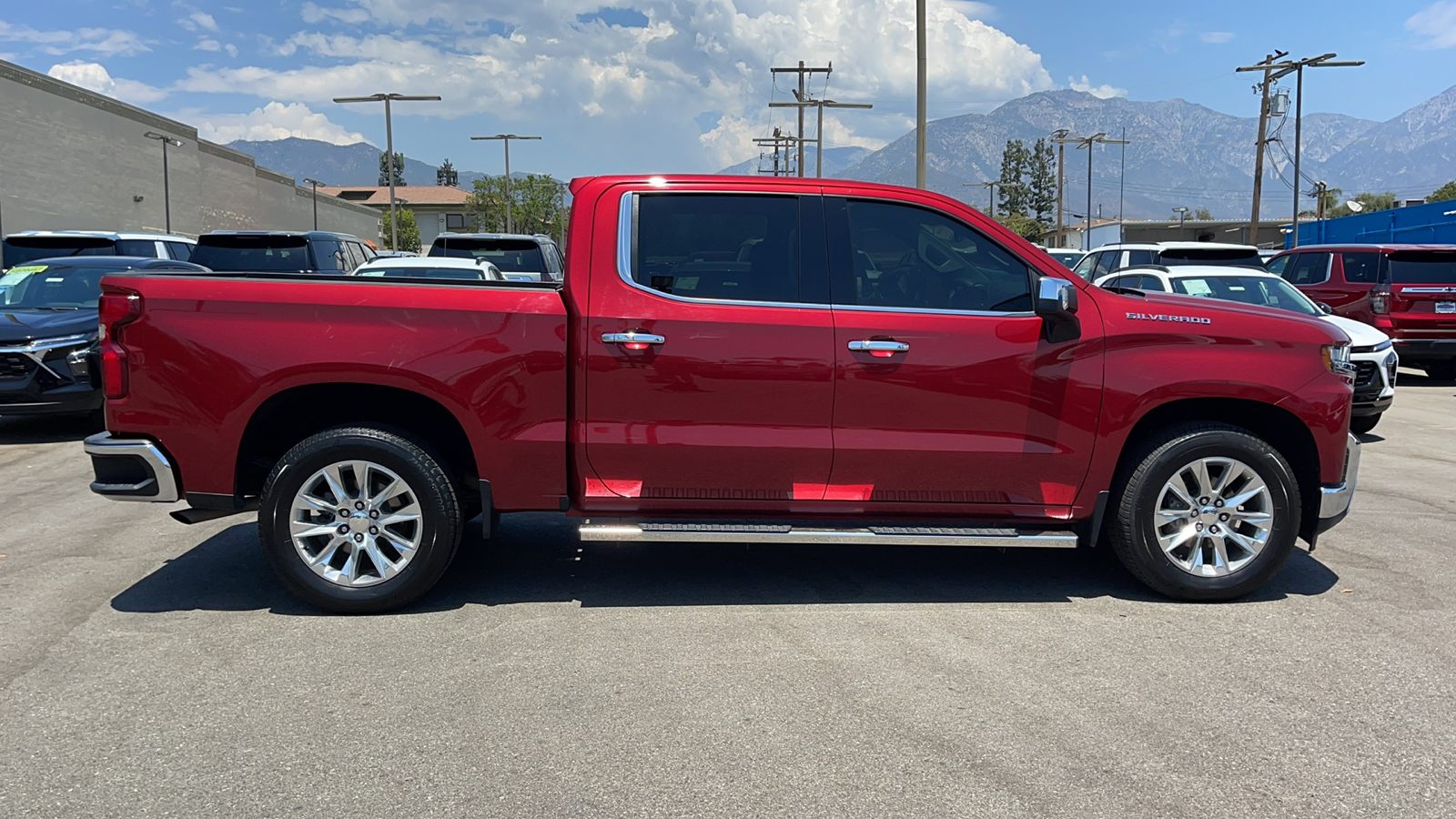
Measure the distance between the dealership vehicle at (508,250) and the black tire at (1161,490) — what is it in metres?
10.3

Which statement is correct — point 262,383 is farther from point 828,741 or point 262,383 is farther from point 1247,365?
point 1247,365

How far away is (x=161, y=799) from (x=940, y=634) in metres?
3.04

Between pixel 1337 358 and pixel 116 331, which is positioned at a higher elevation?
pixel 116 331

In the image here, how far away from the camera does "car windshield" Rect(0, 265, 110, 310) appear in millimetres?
10844

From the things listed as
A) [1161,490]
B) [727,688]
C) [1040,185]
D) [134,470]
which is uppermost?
[1040,185]

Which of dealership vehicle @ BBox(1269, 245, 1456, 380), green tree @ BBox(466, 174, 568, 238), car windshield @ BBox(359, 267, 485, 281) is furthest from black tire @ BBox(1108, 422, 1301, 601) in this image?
green tree @ BBox(466, 174, 568, 238)

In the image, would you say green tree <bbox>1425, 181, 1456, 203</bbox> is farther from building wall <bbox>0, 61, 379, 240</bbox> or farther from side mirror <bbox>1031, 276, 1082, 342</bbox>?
side mirror <bbox>1031, 276, 1082, 342</bbox>

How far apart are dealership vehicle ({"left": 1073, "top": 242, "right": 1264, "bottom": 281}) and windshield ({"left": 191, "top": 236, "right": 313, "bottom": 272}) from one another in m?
10.3

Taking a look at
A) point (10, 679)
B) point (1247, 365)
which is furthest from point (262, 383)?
point (1247, 365)

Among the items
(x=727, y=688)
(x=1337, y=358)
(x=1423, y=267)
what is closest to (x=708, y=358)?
(x=727, y=688)

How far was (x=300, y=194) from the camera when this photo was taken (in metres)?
66.2

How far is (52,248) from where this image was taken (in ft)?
51.3

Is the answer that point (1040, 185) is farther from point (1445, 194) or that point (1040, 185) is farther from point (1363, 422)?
point (1363, 422)

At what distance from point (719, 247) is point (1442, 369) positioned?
15583mm
